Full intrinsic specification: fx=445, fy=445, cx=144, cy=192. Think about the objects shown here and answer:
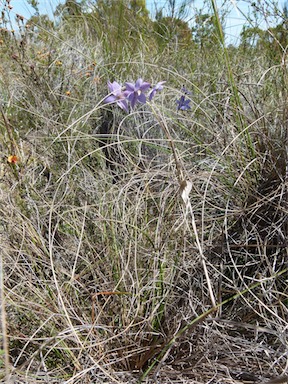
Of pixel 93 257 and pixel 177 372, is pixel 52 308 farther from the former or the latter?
pixel 177 372

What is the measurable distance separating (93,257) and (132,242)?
10 cm

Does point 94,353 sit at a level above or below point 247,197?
below

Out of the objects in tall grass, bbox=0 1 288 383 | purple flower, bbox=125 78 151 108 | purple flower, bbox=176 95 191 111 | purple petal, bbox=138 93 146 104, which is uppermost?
purple flower, bbox=125 78 151 108

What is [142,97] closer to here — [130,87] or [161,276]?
[130,87]

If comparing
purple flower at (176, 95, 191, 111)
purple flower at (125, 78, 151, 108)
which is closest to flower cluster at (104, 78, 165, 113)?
purple flower at (125, 78, 151, 108)

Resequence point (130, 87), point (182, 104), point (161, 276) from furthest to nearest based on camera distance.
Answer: point (182, 104), point (130, 87), point (161, 276)

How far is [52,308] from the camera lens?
983 millimetres

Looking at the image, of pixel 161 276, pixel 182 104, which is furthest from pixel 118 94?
pixel 161 276

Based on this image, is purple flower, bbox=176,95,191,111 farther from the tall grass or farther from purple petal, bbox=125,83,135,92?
purple petal, bbox=125,83,135,92

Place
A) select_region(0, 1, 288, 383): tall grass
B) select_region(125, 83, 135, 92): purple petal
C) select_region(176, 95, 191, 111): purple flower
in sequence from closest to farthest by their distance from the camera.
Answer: select_region(0, 1, 288, 383): tall grass, select_region(125, 83, 135, 92): purple petal, select_region(176, 95, 191, 111): purple flower

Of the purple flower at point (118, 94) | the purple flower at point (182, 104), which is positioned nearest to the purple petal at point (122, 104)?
the purple flower at point (118, 94)

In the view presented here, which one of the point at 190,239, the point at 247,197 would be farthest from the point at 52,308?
the point at 247,197

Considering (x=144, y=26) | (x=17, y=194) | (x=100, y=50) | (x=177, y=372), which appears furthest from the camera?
(x=144, y=26)

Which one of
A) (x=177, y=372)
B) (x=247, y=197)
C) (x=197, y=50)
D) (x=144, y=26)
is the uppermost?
(x=144, y=26)
